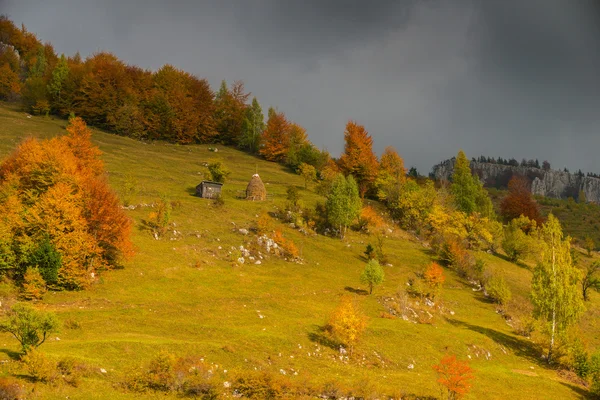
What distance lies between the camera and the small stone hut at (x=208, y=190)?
79125 millimetres

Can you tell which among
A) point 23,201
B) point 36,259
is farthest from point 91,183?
point 36,259

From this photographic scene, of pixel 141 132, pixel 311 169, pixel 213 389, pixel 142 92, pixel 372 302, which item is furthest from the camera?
pixel 142 92

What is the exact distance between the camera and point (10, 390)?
19.7 m

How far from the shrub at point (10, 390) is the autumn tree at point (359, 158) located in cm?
8788

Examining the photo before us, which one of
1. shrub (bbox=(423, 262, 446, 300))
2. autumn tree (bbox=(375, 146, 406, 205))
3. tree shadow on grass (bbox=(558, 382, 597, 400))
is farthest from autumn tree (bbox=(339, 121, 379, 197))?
tree shadow on grass (bbox=(558, 382, 597, 400))

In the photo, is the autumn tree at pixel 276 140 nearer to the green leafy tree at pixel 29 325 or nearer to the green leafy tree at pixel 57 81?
the green leafy tree at pixel 57 81

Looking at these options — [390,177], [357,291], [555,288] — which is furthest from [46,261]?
[390,177]

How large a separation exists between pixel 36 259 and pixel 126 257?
9137 millimetres

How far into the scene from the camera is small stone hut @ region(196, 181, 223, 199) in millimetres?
79125

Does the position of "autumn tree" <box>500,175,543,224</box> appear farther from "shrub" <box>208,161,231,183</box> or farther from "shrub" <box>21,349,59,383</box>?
"shrub" <box>21,349,59,383</box>

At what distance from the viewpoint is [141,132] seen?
409 ft

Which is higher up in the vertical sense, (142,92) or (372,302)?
(142,92)

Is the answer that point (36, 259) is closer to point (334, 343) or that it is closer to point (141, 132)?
point (334, 343)

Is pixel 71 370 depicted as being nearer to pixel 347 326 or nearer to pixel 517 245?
pixel 347 326
